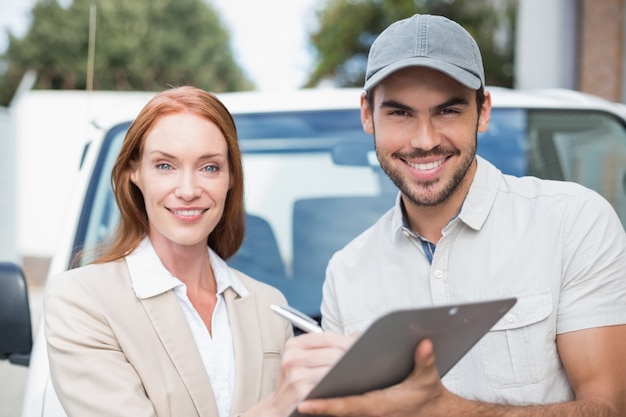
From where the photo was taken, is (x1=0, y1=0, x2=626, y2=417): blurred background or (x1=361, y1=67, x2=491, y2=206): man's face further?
(x1=0, y1=0, x2=626, y2=417): blurred background

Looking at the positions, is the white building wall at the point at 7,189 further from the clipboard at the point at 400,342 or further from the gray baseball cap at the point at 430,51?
the clipboard at the point at 400,342

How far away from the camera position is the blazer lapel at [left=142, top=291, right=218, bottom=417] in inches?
79.8

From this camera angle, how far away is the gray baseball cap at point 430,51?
2031mm

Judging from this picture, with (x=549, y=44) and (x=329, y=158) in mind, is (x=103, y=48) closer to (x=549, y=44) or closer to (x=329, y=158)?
(x=549, y=44)

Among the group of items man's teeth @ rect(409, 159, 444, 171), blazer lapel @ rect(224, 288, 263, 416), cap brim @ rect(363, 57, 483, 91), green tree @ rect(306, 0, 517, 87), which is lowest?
blazer lapel @ rect(224, 288, 263, 416)

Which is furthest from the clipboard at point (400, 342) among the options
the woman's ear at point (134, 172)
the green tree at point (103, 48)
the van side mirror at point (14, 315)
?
the green tree at point (103, 48)

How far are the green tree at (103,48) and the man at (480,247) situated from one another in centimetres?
2608

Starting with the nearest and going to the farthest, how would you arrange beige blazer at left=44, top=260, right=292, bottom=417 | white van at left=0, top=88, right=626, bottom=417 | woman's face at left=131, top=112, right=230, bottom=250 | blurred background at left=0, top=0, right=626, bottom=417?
beige blazer at left=44, top=260, right=292, bottom=417 < woman's face at left=131, top=112, right=230, bottom=250 < white van at left=0, top=88, right=626, bottom=417 < blurred background at left=0, top=0, right=626, bottom=417

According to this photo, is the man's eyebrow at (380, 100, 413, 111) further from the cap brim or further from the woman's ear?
the woman's ear

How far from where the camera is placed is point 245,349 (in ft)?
7.18

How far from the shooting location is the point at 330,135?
10.3ft

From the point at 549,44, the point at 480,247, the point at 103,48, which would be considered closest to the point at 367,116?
the point at 480,247

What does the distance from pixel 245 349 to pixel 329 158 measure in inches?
48.0

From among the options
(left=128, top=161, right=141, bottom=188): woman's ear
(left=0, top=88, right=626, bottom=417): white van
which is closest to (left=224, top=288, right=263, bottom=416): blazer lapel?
(left=128, top=161, right=141, bottom=188): woman's ear
